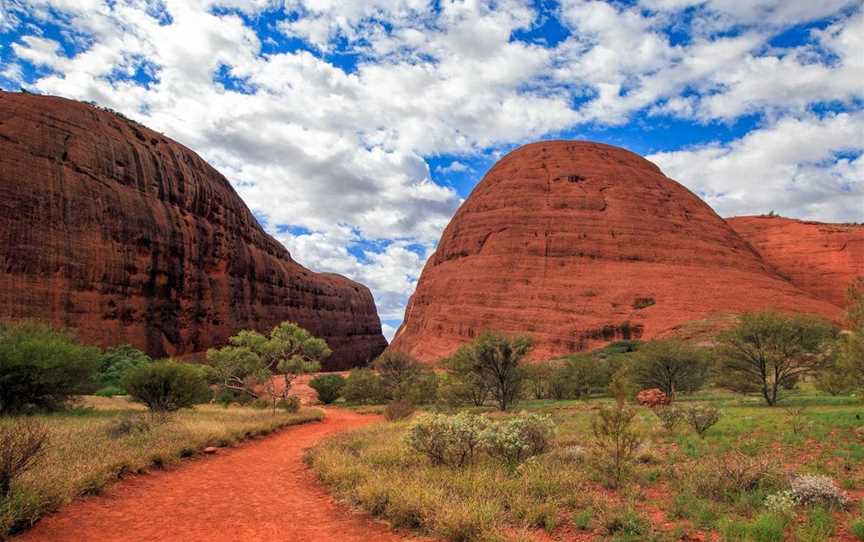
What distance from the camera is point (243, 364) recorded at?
2625cm

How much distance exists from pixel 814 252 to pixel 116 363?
96.5m

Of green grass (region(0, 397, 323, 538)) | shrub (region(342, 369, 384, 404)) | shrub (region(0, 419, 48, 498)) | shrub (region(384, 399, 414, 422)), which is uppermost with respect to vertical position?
shrub (region(0, 419, 48, 498))

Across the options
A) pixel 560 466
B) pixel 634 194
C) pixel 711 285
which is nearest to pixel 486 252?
pixel 634 194

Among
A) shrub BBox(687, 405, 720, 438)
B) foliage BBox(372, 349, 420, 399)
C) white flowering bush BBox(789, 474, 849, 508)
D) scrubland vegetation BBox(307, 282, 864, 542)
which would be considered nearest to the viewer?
scrubland vegetation BBox(307, 282, 864, 542)

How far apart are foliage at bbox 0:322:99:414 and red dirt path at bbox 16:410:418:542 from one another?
33.4 ft

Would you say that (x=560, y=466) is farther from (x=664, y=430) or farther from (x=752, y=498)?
(x=664, y=430)

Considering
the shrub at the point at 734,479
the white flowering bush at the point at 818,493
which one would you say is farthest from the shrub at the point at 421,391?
the white flowering bush at the point at 818,493

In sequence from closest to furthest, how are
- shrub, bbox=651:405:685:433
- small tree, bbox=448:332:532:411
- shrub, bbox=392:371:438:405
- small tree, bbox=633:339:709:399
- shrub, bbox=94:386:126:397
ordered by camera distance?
shrub, bbox=651:405:685:433 < small tree, bbox=448:332:532:411 < small tree, bbox=633:339:709:399 < shrub, bbox=94:386:126:397 < shrub, bbox=392:371:438:405

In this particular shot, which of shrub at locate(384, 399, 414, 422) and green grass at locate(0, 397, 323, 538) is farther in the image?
shrub at locate(384, 399, 414, 422)

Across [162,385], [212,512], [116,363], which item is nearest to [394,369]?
[116,363]

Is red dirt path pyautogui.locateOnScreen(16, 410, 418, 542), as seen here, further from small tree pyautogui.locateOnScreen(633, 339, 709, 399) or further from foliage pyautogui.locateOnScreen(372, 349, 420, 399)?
foliage pyautogui.locateOnScreen(372, 349, 420, 399)

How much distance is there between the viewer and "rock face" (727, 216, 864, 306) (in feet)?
239

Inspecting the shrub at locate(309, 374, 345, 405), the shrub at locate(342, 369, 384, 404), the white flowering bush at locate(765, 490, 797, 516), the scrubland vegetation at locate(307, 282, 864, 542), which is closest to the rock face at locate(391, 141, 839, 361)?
the shrub at locate(309, 374, 345, 405)

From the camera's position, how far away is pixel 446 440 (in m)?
10.1
